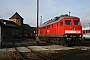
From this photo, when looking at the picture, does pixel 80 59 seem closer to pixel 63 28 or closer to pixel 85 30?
pixel 63 28

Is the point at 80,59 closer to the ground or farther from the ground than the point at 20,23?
closer to the ground

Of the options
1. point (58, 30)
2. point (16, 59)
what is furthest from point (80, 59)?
point (58, 30)

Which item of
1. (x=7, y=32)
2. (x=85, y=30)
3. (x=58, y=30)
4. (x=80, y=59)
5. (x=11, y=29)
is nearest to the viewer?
(x=80, y=59)

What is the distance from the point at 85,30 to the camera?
37875 millimetres

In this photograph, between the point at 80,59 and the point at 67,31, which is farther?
the point at 67,31

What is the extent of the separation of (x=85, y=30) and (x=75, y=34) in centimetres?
1694

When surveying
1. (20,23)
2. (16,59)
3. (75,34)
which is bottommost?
(16,59)

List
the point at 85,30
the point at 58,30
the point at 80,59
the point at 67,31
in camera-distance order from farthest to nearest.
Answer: the point at 85,30 < the point at 58,30 < the point at 67,31 < the point at 80,59

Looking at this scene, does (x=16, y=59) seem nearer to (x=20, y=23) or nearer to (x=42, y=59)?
(x=42, y=59)

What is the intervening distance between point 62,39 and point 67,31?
3.82ft

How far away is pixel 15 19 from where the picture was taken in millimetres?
107812

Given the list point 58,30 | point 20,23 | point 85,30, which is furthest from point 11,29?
point 58,30

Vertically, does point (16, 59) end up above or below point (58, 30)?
below

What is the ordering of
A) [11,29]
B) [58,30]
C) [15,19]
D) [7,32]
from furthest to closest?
[15,19]
[11,29]
[7,32]
[58,30]
